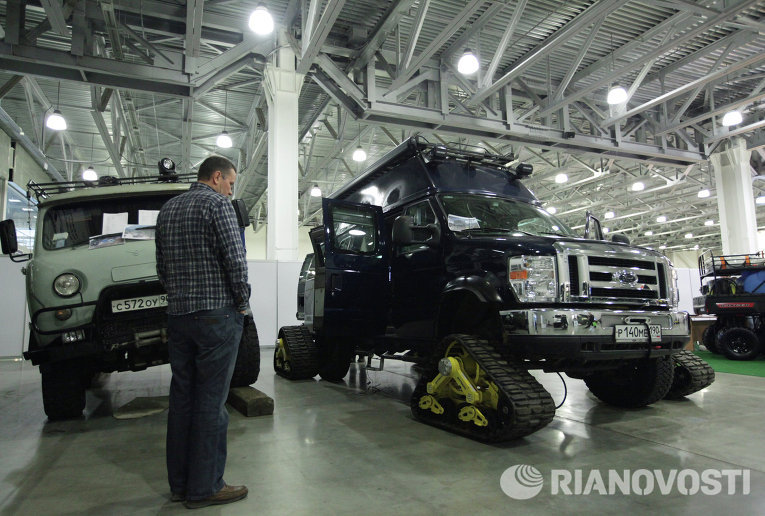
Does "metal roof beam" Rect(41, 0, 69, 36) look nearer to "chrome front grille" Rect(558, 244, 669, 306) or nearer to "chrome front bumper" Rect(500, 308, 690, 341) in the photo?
"chrome front bumper" Rect(500, 308, 690, 341)

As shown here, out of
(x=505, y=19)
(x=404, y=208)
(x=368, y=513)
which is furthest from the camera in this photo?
(x=505, y=19)

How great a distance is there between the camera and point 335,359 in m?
6.12

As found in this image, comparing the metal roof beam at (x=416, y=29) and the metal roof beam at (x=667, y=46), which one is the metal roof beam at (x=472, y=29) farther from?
the metal roof beam at (x=667, y=46)

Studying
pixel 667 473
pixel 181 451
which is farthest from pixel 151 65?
pixel 667 473

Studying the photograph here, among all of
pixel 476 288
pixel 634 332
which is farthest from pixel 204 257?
pixel 634 332

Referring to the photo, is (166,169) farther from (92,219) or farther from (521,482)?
(521,482)

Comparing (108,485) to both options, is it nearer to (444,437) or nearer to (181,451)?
(181,451)

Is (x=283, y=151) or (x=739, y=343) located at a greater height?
(x=283, y=151)

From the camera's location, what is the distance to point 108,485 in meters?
2.61

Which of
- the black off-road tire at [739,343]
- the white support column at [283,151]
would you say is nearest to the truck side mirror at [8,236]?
the white support column at [283,151]

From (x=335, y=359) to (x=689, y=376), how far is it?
13.0 feet

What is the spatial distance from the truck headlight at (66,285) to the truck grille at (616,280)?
12.8 ft

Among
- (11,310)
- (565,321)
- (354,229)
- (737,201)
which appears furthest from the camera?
(737,201)

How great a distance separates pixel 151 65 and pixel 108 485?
304 inches
